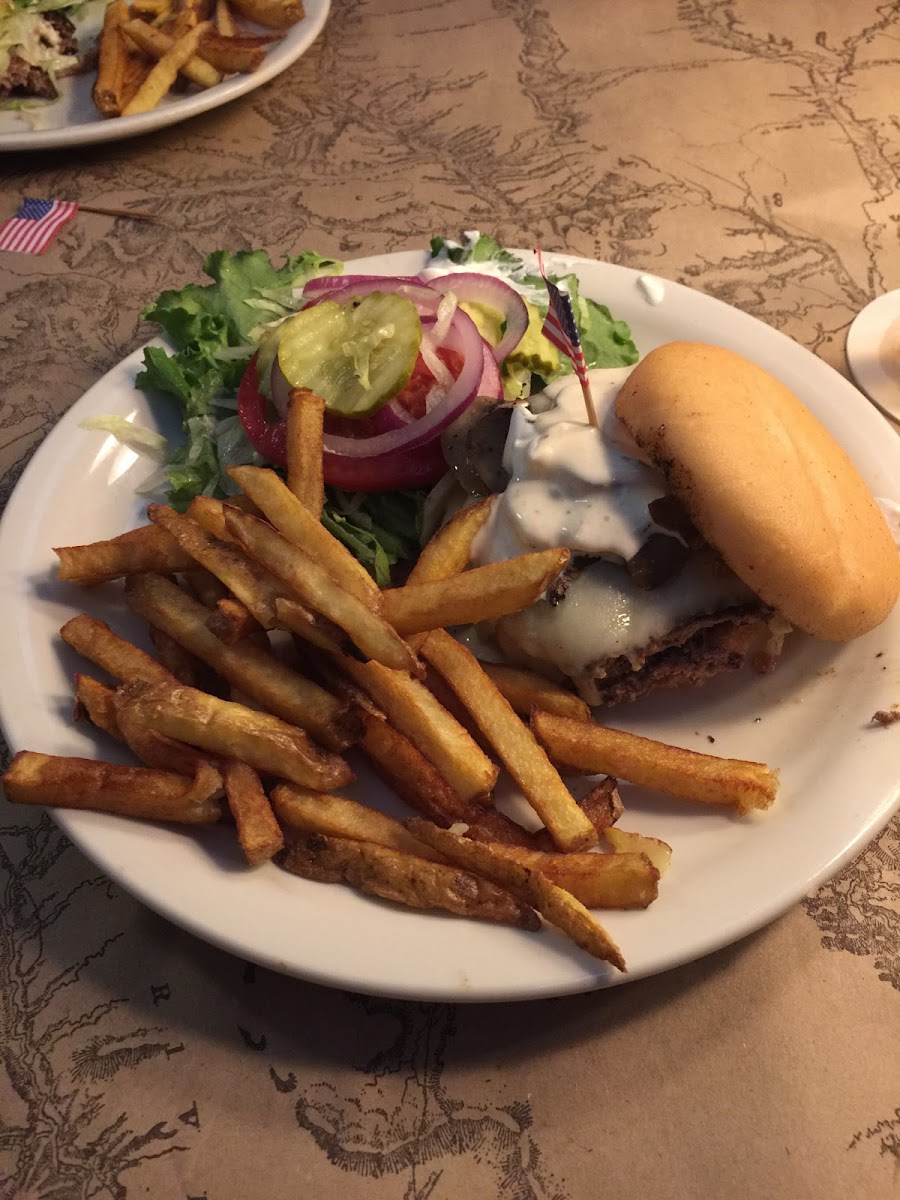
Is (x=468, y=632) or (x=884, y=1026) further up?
(x=468, y=632)

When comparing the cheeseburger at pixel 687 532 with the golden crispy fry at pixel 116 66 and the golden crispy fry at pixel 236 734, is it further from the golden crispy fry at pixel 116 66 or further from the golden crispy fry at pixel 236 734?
the golden crispy fry at pixel 116 66

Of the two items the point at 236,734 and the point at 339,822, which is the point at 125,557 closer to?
the point at 236,734

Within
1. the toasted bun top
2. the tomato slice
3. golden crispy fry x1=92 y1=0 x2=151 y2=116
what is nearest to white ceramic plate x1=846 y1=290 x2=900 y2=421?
the toasted bun top

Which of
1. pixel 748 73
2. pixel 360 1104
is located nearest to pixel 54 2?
pixel 748 73

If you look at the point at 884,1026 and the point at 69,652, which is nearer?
the point at 884,1026

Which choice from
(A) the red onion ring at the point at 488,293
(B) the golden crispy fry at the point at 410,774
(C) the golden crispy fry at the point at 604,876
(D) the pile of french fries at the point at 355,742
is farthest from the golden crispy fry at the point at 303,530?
(A) the red onion ring at the point at 488,293

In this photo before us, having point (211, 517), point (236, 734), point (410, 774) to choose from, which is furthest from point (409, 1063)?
point (211, 517)

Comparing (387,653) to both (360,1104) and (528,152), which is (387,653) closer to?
(360,1104)

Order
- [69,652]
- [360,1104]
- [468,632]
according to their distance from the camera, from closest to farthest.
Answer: [360,1104], [69,652], [468,632]
